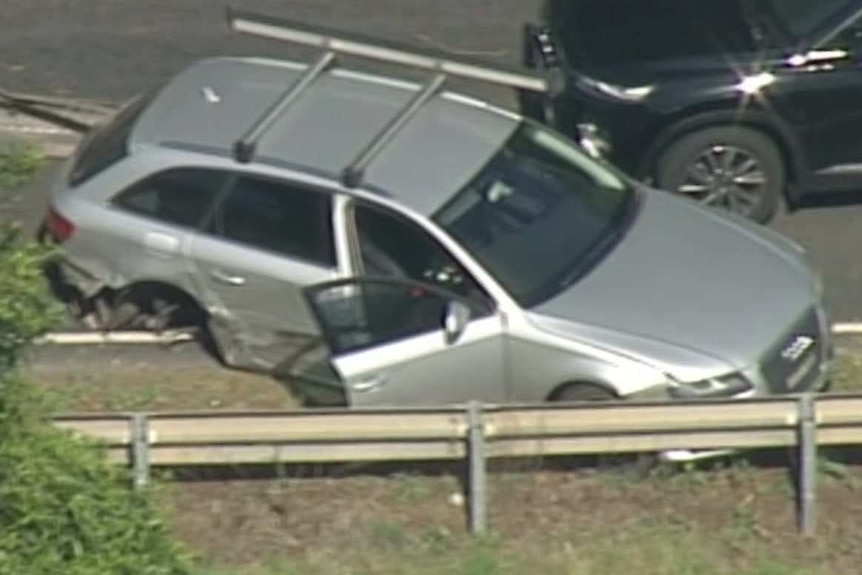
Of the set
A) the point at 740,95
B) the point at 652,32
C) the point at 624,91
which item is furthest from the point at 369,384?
the point at 652,32

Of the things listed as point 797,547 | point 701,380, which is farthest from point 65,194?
point 797,547

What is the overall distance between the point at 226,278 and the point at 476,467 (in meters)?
2.29

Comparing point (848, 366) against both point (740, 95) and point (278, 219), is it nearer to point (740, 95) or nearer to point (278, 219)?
point (740, 95)

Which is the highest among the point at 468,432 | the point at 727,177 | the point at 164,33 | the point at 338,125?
the point at 164,33

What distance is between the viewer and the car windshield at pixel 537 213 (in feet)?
35.2

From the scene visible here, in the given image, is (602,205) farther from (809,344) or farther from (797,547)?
(797,547)

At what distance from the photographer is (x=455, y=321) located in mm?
10422

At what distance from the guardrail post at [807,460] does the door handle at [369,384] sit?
2069 mm

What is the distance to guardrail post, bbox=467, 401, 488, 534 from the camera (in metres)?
9.66

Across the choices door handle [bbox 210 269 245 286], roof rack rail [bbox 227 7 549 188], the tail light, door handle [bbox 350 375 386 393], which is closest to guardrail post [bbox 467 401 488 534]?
door handle [bbox 350 375 386 393]

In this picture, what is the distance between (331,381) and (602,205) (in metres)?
1.80

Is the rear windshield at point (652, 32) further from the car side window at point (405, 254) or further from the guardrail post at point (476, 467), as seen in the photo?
the guardrail post at point (476, 467)

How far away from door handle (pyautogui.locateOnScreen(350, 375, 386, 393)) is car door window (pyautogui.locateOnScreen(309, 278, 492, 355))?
0.16 metres

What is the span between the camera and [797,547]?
32.0 ft
